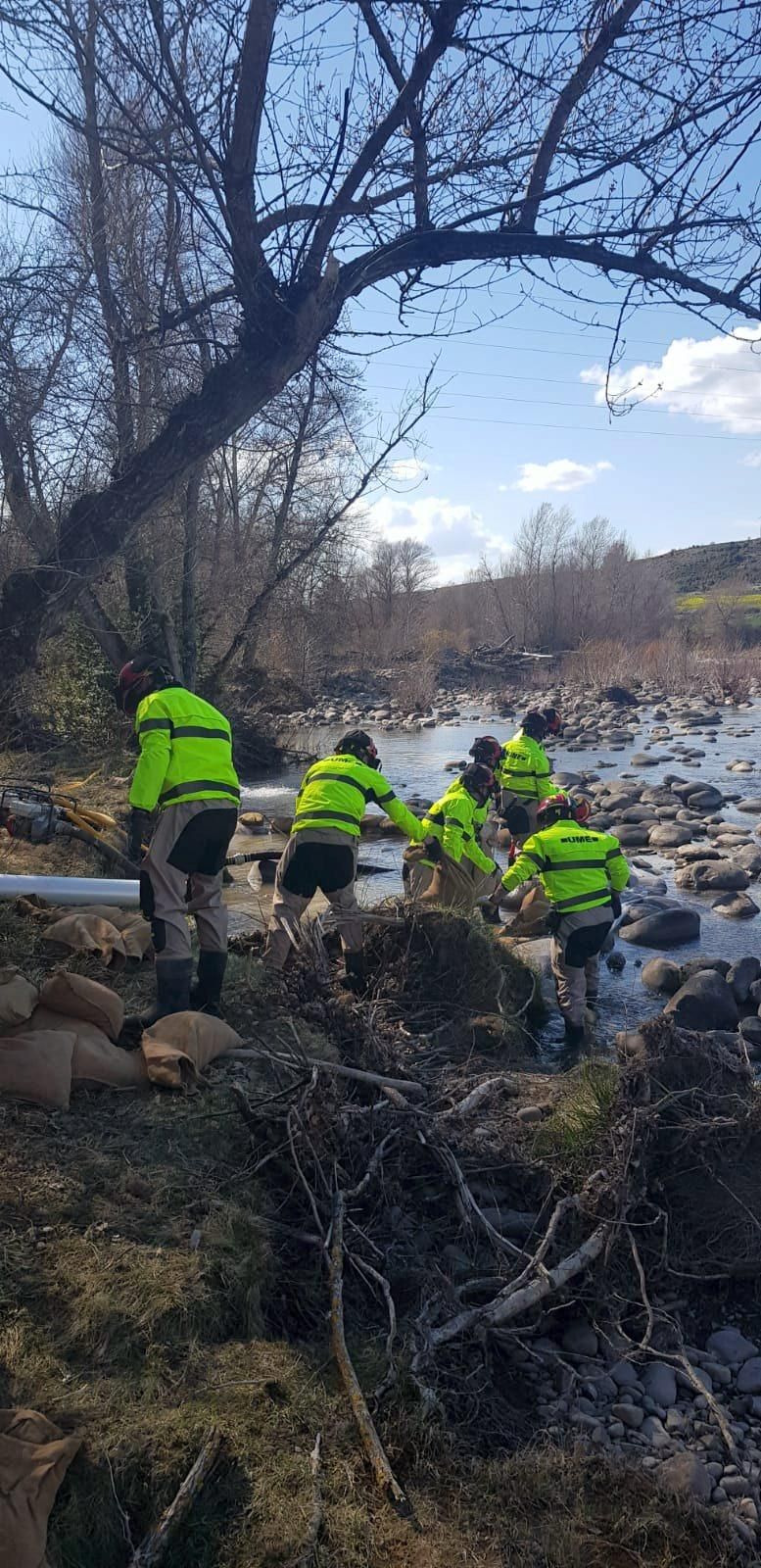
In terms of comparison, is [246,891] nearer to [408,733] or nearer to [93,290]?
[93,290]

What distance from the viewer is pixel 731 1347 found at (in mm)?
3996

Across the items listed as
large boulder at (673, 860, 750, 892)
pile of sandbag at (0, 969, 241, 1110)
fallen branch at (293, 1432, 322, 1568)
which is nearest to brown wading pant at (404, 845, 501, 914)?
large boulder at (673, 860, 750, 892)

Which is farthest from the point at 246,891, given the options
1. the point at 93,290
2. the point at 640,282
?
the point at 640,282

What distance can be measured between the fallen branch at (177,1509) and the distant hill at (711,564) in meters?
78.9

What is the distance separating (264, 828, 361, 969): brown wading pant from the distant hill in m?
74.2

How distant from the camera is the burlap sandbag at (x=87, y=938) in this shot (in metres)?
5.99

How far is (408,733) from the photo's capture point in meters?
28.0

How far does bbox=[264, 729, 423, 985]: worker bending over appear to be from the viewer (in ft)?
23.7

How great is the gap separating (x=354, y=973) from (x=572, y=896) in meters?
1.79

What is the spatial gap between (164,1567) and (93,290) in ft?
18.1

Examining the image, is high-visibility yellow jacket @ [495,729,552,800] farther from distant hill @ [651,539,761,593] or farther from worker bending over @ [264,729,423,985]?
distant hill @ [651,539,761,593]

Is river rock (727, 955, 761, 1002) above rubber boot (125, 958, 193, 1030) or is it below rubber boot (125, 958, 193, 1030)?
below

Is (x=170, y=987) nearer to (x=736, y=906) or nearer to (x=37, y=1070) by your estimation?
(x=37, y=1070)

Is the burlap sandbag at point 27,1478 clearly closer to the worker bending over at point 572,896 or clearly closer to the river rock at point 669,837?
the worker bending over at point 572,896
